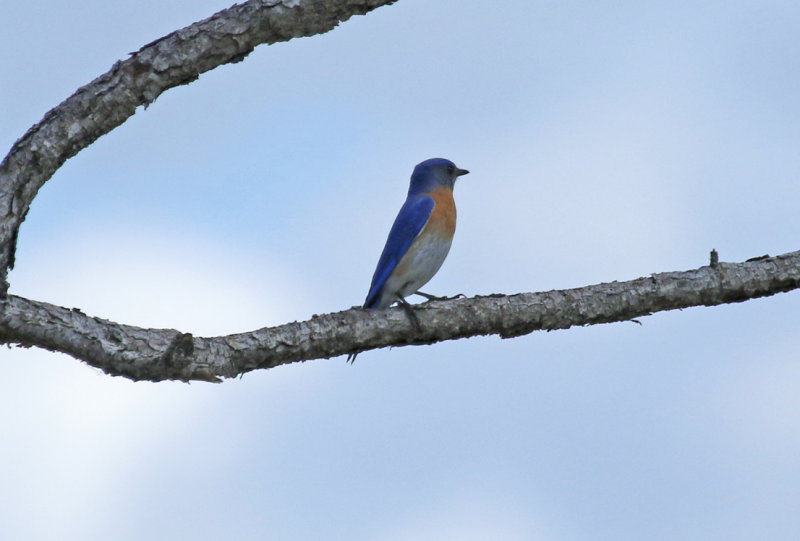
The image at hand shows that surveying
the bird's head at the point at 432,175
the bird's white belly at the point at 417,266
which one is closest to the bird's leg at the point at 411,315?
the bird's white belly at the point at 417,266

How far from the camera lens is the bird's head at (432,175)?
30.5 ft

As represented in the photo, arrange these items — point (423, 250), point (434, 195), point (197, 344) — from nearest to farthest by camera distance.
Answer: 1. point (197, 344)
2. point (423, 250)
3. point (434, 195)

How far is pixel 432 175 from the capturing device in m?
9.36

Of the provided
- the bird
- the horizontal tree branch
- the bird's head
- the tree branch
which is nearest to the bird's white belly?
the bird

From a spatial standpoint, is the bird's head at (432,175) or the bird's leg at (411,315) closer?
the bird's leg at (411,315)

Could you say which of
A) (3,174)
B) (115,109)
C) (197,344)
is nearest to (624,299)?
(197,344)

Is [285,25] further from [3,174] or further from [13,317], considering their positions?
[13,317]

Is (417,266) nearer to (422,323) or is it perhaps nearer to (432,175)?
(432,175)

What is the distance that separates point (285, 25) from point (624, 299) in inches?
104

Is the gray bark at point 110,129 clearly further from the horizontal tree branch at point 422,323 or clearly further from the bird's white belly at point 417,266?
the bird's white belly at point 417,266

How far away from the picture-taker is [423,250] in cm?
828

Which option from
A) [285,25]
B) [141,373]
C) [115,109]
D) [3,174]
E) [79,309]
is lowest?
[141,373]

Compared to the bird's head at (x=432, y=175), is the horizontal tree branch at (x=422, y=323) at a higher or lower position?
lower

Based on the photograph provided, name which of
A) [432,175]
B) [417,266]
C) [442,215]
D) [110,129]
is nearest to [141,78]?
[110,129]
